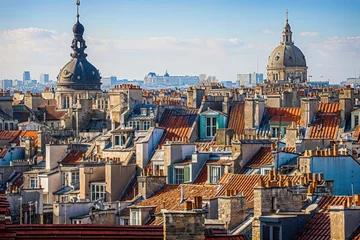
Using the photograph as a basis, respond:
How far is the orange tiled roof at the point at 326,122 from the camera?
6569cm

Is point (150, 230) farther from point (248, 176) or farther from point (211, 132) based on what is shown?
point (211, 132)

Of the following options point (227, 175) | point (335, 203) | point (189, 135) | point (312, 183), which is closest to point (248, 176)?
point (227, 175)

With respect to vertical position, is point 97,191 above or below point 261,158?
below

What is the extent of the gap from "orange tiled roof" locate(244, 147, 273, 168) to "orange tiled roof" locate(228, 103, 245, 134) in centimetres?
1576

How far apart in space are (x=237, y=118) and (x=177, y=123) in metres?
3.98

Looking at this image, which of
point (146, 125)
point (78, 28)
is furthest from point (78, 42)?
point (146, 125)

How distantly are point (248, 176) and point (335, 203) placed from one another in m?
10.3

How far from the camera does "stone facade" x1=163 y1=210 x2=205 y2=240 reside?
73.8ft

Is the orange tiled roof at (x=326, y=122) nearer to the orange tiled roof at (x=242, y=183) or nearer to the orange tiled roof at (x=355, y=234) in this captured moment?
the orange tiled roof at (x=242, y=183)

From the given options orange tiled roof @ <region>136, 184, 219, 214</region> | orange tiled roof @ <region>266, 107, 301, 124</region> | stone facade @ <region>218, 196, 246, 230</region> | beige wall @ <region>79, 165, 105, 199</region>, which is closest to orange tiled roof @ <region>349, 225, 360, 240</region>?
stone facade @ <region>218, 196, 246, 230</region>

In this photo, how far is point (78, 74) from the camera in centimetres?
15512

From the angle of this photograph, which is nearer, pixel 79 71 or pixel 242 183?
pixel 242 183

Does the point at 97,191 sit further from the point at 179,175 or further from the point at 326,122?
the point at 326,122

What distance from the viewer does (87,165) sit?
183 ft
